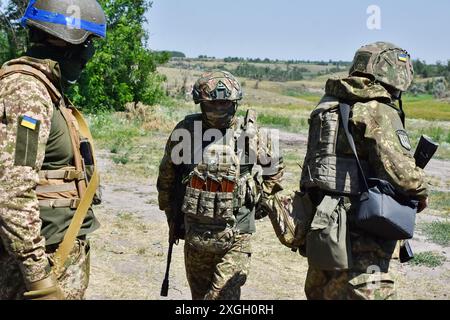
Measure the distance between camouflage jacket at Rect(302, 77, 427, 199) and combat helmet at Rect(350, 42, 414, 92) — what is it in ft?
0.32

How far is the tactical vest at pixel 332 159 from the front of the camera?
3.38 m

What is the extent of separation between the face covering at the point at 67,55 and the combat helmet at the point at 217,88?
1.31 metres

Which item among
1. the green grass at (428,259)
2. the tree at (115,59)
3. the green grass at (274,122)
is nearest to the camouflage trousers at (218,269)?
the green grass at (428,259)

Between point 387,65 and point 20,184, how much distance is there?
7.21 feet

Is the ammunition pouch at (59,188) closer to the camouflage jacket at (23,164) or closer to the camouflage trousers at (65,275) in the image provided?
the camouflage jacket at (23,164)

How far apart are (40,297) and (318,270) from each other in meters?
1.73

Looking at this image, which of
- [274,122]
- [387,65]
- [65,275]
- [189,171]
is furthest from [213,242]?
[274,122]

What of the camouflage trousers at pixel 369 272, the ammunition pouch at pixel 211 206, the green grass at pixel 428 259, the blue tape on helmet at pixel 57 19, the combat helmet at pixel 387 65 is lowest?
the green grass at pixel 428 259

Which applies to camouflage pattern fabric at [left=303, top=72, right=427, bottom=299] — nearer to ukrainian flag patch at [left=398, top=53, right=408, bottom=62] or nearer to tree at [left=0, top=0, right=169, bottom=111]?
ukrainian flag patch at [left=398, top=53, right=408, bottom=62]

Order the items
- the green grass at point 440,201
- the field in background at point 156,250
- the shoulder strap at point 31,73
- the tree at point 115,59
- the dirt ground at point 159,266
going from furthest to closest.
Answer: the tree at point 115,59, the green grass at point 440,201, the field in background at point 156,250, the dirt ground at point 159,266, the shoulder strap at point 31,73

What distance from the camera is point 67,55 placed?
9.76 ft

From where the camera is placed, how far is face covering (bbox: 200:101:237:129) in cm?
424

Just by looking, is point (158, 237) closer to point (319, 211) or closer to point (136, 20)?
point (319, 211)

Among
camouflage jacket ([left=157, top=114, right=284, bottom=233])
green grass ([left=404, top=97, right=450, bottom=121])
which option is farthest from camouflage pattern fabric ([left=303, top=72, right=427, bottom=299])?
green grass ([left=404, top=97, right=450, bottom=121])
